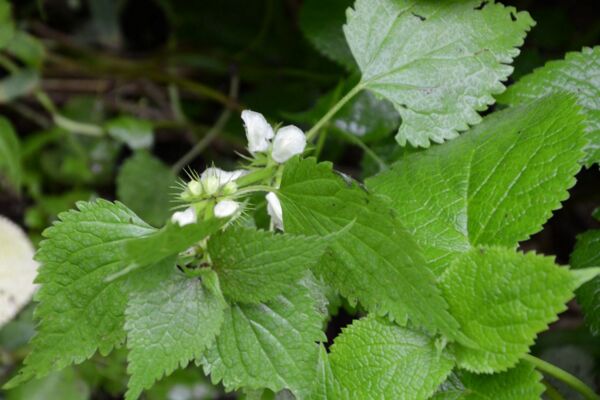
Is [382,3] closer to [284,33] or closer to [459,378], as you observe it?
[459,378]

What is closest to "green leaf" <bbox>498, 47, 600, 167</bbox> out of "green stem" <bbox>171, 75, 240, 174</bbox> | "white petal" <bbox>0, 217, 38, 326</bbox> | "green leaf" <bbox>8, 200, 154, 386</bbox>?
"green leaf" <bbox>8, 200, 154, 386</bbox>

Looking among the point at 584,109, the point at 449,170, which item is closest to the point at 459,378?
the point at 449,170

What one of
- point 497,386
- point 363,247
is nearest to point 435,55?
point 363,247

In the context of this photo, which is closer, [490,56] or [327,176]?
[327,176]

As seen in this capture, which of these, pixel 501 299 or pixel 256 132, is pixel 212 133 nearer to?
pixel 256 132

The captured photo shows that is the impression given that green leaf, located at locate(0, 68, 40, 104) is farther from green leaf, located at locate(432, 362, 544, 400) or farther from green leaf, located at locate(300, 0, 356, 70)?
green leaf, located at locate(432, 362, 544, 400)
